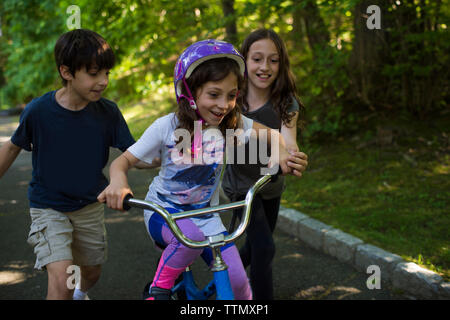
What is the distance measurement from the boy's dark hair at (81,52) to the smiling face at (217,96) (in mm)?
732

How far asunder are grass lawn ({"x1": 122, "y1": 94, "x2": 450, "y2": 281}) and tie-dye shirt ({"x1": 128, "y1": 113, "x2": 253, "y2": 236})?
225 centimetres

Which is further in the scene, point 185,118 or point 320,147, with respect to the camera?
point 320,147

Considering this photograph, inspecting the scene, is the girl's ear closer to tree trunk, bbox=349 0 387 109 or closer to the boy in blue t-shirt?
the boy in blue t-shirt

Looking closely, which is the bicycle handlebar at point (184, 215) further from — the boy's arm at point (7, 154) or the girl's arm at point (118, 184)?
the boy's arm at point (7, 154)

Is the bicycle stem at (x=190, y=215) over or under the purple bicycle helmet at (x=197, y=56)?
under

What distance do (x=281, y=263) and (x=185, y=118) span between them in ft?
8.53

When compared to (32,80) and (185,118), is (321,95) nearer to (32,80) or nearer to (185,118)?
(185,118)

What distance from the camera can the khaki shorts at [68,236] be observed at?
2582 millimetres

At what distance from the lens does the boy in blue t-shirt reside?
2584 millimetres

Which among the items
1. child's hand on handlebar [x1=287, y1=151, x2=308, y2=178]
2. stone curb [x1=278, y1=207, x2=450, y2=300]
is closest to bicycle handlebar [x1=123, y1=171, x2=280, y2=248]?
child's hand on handlebar [x1=287, y1=151, x2=308, y2=178]

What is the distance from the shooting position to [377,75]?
25.5 ft

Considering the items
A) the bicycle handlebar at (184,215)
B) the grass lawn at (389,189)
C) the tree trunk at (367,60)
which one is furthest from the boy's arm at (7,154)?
the tree trunk at (367,60)

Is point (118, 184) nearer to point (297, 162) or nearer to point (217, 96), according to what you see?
point (217, 96)
